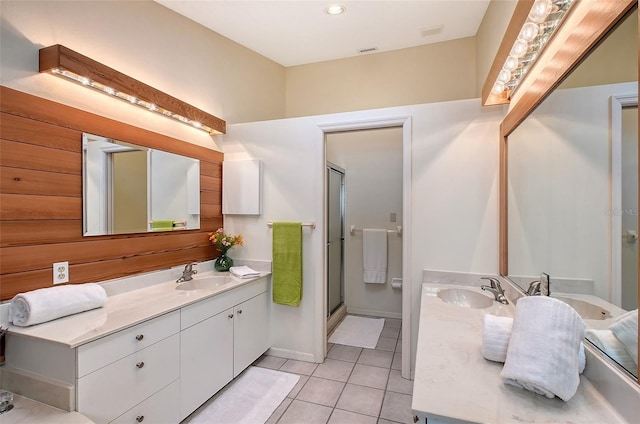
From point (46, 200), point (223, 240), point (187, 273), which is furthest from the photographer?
point (223, 240)

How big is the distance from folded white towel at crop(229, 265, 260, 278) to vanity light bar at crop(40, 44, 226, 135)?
4.18 feet

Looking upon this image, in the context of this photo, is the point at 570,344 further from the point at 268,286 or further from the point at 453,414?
the point at 268,286

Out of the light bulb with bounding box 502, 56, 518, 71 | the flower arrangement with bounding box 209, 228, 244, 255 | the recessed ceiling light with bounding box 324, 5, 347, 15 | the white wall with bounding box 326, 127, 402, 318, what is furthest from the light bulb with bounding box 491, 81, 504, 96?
the flower arrangement with bounding box 209, 228, 244, 255

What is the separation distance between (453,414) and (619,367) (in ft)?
1.66

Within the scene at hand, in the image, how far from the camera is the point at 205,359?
199 centimetres

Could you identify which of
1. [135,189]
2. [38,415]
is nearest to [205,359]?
[38,415]

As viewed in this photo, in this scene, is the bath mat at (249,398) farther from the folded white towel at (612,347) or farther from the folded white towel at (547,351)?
the folded white towel at (612,347)

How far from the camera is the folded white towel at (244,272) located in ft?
8.30

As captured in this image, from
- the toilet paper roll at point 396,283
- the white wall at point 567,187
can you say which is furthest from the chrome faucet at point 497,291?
the toilet paper roll at point 396,283

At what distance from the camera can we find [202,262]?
2662 mm

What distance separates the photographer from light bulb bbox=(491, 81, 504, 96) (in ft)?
6.17

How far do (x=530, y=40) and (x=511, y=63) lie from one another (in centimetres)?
25

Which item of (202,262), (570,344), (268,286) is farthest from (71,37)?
(570,344)

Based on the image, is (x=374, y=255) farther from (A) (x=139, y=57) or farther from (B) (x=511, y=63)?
(A) (x=139, y=57)
